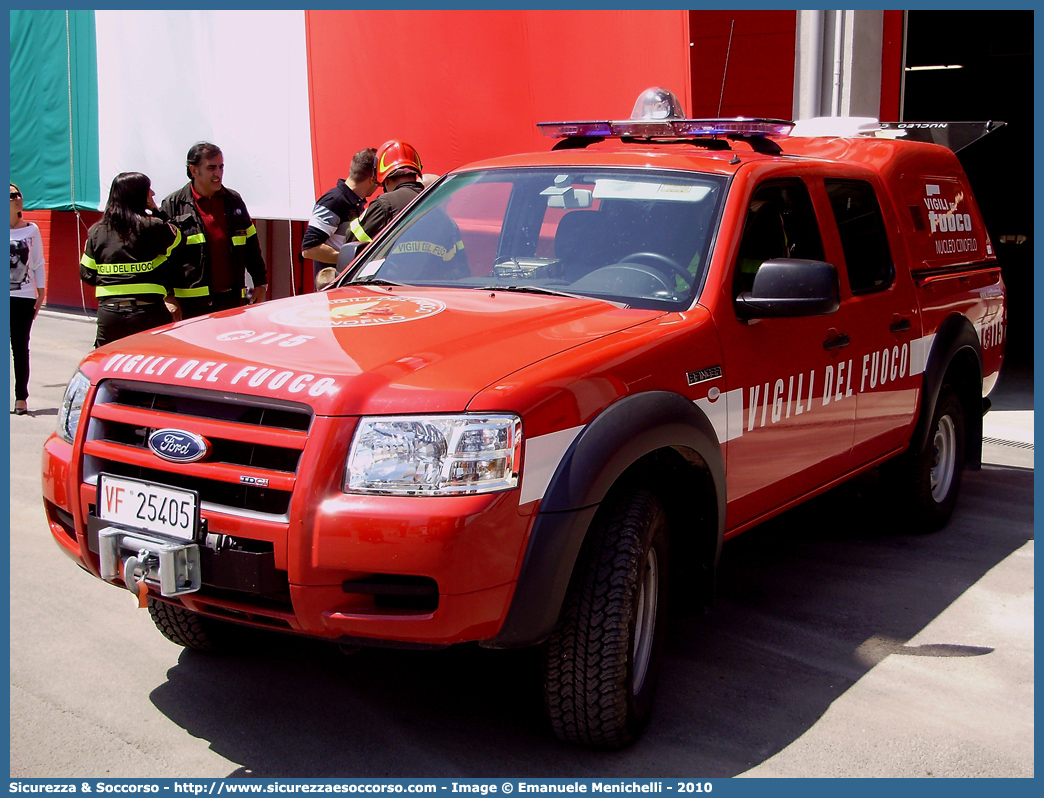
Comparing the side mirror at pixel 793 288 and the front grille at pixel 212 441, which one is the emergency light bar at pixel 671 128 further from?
the front grille at pixel 212 441

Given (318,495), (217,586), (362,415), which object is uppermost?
(362,415)

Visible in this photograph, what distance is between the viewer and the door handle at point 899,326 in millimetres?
4590

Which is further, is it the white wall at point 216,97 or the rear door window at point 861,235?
the white wall at point 216,97

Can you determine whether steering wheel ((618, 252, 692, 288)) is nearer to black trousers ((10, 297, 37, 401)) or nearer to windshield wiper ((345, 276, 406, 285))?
windshield wiper ((345, 276, 406, 285))

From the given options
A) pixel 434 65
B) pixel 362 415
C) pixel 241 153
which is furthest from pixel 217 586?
pixel 241 153

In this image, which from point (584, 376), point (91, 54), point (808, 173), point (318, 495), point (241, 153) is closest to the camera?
point (318, 495)

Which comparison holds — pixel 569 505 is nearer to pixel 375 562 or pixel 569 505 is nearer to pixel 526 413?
pixel 526 413

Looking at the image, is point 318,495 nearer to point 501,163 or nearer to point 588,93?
point 501,163

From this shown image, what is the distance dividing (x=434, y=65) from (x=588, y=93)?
1.61m

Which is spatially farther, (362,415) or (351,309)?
(351,309)

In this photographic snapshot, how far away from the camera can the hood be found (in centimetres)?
266

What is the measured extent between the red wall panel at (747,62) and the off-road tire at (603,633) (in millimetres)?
6917

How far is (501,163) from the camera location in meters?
4.37

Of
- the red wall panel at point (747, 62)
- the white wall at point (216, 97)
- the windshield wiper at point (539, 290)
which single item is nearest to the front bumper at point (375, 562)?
the windshield wiper at point (539, 290)
